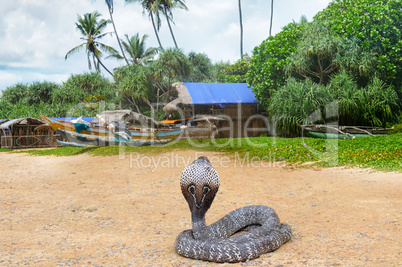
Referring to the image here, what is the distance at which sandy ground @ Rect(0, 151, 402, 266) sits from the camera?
4059mm

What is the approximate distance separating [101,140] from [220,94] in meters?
9.04

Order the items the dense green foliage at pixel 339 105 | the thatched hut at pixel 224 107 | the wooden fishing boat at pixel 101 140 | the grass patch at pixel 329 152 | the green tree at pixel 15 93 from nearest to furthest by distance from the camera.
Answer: the grass patch at pixel 329 152 < the wooden fishing boat at pixel 101 140 < the dense green foliage at pixel 339 105 < the thatched hut at pixel 224 107 < the green tree at pixel 15 93

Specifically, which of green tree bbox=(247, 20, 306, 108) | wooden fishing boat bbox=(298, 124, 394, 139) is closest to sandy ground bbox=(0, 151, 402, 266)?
wooden fishing boat bbox=(298, 124, 394, 139)

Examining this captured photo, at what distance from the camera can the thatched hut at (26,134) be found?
20859 millimetres

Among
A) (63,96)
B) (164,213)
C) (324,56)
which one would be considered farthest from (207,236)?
(63,96)

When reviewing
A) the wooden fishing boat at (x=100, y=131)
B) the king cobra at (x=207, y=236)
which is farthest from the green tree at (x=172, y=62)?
the king cobra at (x=207, y=236)

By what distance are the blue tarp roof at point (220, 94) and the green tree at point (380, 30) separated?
688cm

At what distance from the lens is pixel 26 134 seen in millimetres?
21703

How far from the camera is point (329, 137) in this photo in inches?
642

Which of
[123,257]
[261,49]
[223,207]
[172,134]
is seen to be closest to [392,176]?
[223,207]

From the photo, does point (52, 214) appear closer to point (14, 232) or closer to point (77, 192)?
point (14, 232)

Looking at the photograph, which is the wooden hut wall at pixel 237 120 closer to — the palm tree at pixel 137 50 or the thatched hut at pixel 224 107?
the thatched hut at pixel 224 107

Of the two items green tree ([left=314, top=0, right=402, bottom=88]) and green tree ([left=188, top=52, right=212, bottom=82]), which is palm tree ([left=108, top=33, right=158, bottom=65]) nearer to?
green tree ([left=188, top=52, right=212, bottom=82])

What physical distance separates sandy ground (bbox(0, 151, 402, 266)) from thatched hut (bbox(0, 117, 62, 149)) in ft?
35.7
